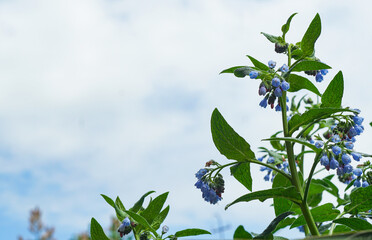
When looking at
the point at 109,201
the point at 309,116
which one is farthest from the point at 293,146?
the point at 109,201

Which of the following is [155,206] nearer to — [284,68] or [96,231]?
[96,231]

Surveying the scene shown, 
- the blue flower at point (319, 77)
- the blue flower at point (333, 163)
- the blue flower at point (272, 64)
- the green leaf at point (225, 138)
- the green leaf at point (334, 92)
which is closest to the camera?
the green leaf at point (225, 138)

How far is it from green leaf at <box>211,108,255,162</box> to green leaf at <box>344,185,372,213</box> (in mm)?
478

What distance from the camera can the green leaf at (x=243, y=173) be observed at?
1916mm

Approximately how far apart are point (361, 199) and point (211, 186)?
660 millimetres

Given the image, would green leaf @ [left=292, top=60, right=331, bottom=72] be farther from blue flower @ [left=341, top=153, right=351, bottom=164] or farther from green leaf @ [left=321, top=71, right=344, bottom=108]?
blue flower @ [left=341, top=153, right=351, bottom=164]

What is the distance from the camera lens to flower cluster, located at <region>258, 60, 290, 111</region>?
1.84m

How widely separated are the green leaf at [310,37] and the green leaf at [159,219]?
909 millimetres

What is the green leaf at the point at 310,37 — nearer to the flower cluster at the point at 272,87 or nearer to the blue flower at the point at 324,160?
the flower cluster at the point at 272,87

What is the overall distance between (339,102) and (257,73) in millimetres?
358

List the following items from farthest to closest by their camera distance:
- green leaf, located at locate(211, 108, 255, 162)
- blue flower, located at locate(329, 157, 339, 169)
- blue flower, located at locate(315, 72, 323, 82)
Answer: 1. blue flower, located at locate(315, 72, 323, 82)
2. blue flower, located at locate(329, 157, 339, 169)
3. green leaf, located at locate(211, 108, 255, 162)

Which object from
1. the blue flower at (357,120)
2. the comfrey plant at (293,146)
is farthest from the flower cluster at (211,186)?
the blue flower at (357,120)

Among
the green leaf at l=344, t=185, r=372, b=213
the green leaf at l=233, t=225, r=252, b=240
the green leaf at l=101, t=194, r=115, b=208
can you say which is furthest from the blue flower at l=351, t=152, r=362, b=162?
the green leaf at l=101, t=194, r=115, b=208

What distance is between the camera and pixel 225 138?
1.73m
